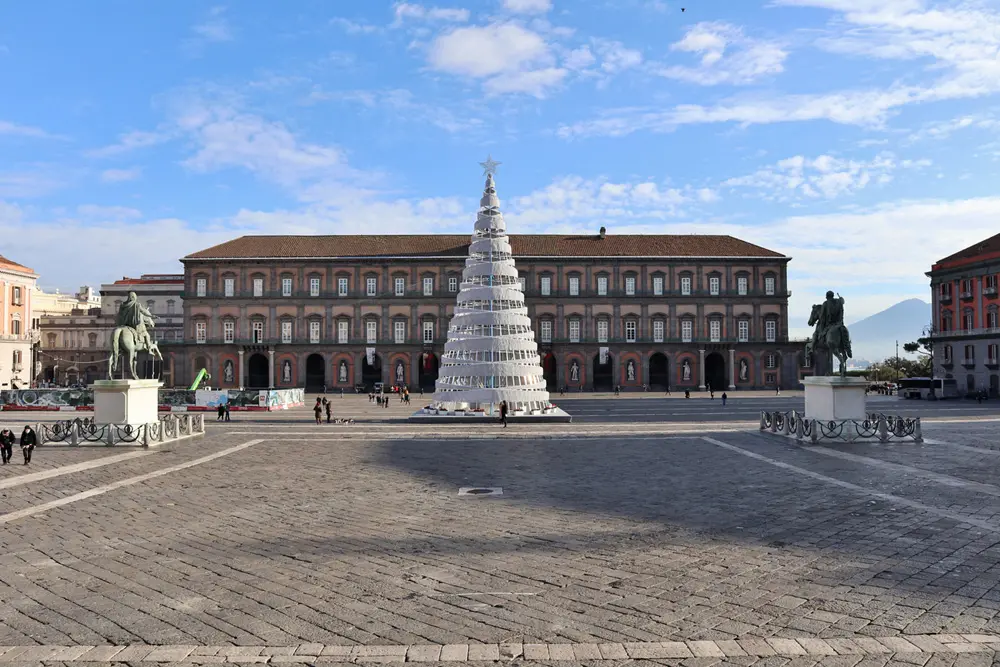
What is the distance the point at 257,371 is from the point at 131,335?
47.6 meters

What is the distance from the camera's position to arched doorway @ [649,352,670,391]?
68.5 metres

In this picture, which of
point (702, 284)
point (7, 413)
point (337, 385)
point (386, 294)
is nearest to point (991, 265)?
point (702, 284)

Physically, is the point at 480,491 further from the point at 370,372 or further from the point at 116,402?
the point at 370,372

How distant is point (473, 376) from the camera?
3172cm

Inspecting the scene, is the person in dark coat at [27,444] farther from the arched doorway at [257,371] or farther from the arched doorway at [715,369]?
the arched doorway at [715,369]

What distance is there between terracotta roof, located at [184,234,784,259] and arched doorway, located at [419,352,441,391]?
10.2 metres

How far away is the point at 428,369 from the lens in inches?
2672

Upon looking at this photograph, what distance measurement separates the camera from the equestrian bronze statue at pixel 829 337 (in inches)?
895

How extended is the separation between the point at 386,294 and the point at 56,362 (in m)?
43.0

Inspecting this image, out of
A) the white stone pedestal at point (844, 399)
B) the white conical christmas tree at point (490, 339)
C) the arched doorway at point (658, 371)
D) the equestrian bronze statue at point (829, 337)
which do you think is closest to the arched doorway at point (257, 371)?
the arched doorway at point (658, 371)

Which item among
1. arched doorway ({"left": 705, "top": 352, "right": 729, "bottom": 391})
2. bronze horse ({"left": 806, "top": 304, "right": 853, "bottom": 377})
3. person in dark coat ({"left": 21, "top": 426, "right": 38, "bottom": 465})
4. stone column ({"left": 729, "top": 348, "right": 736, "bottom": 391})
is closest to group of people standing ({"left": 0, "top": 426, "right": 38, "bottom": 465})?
person in dark coat ({"left": 21, "top": 426, "right": 38, "bottom": 465})

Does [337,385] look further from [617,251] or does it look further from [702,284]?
[702,284]

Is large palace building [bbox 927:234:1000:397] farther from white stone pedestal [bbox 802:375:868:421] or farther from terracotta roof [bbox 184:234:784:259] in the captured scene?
white stone pedestal [bbox 802:375:868:421]

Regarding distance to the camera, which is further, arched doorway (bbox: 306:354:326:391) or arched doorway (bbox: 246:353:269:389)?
arched doorway (bbox: 306:354:326:391)
